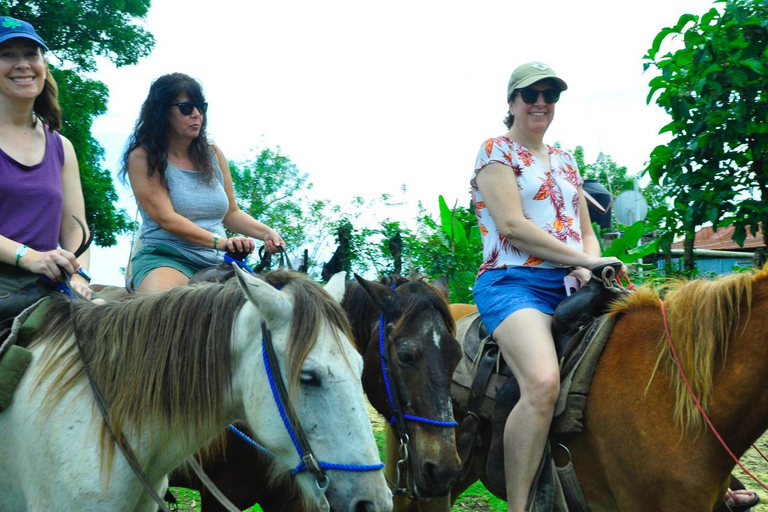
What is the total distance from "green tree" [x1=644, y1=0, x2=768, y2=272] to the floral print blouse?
1.40 meters

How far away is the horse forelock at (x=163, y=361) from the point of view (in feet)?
7.28

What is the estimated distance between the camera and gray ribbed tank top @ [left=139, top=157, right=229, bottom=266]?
3.66m

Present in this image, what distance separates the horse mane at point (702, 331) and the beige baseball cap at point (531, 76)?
1.33 meters

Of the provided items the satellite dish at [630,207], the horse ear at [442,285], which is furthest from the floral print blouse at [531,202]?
the satellite dish at [630,207]

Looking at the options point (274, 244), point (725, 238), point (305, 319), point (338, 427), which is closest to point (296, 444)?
point (338, 427)

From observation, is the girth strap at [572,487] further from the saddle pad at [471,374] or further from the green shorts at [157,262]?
the green shorts at [157,262]

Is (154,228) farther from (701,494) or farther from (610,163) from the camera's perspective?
(610,163)

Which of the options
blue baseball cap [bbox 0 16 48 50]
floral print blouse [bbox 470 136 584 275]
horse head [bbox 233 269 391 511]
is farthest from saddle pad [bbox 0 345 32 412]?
floral print blouse [bbox 470 136 584 275]

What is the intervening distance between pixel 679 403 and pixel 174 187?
2.80 metres

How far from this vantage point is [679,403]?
2857 millimetres

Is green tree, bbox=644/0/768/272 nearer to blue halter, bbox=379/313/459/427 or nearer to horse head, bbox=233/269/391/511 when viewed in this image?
blue halter, bbox=379/313/459/427

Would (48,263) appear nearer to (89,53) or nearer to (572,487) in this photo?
(572,487)

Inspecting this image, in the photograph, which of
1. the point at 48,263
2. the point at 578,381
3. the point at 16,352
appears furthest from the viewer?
the point at 578,381

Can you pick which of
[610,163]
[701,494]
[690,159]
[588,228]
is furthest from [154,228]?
[610,163]
